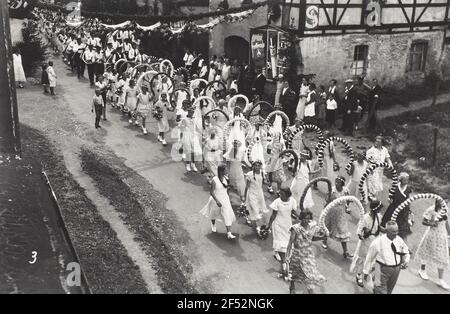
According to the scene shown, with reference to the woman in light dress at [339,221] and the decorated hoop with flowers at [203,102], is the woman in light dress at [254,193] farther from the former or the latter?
the decorated hoop with flowers at [203,102]

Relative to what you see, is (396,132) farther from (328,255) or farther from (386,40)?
(328,255)

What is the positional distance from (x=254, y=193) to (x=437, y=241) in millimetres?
3627

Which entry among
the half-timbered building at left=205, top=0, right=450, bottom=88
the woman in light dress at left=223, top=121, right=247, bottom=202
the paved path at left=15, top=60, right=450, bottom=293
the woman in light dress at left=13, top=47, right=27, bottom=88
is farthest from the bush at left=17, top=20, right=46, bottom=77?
the woman in light dress at left=223, top=121, right=247, bottom=202

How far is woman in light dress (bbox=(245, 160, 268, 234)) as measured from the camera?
10875 millimetres

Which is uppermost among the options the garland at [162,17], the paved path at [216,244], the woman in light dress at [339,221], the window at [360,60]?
the garland at [162,17]

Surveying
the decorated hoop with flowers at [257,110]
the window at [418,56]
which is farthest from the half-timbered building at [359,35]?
the decorated hoop with flowers at [257,110]

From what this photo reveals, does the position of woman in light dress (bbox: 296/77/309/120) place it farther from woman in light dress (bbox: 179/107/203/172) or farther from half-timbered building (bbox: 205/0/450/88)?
woman in light dress (bbox: 179/107/203/172)

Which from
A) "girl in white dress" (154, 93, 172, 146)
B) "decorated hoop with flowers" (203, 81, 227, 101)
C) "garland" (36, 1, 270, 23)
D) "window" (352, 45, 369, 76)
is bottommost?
"girl in white dress" (154, 93, 172, 146)

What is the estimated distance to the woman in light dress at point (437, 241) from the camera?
9.32 meters

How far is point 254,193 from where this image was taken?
10977 millimetres

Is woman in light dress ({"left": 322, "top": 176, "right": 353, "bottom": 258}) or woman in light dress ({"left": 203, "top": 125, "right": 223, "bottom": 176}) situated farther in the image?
woman in light dress ({"left": 203, "top": 125, "right": 223, "bottom": 176})

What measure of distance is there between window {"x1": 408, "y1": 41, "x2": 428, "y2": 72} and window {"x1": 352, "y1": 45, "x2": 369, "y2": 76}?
2.85 meters

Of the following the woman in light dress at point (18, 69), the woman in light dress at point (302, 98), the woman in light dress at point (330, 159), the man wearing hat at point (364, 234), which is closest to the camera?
the man wearing hat at point (364, 234)

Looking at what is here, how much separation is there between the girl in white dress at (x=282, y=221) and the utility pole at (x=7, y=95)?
182 inches
